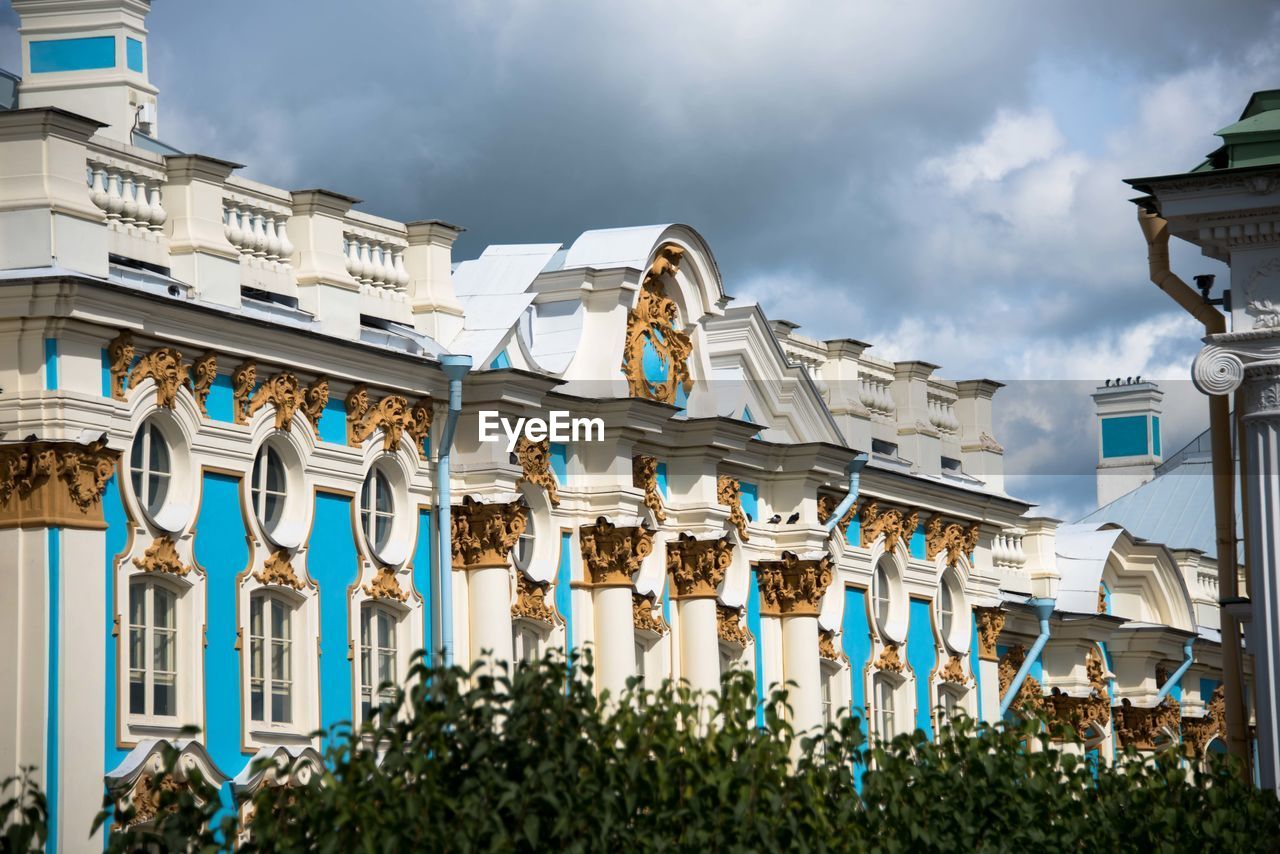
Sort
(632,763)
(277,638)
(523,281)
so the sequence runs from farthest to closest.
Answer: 1. (523,281)
2. (277,638)
3. (632,763)

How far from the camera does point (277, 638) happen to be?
835 inches

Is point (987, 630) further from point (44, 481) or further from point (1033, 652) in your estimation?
point (44, 481)

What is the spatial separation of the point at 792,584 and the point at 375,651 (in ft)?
22.7

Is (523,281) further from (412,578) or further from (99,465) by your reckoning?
(99,465)

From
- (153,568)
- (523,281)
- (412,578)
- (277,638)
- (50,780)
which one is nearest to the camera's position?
(50,780)

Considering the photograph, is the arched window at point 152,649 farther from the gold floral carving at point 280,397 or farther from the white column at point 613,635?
the white column at point 613,635

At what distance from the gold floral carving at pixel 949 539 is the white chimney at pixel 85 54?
38.5 ft

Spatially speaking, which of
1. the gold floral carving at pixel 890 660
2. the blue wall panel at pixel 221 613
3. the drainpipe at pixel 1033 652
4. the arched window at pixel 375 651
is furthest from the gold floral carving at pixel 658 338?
the drainpipe at pixel 1033 652

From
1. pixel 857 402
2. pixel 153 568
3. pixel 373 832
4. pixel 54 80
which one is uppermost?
pixel 54 80

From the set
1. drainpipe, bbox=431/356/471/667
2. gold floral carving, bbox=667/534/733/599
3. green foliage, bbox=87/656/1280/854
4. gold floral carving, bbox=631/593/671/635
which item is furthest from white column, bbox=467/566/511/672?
green foliage, bbox=87/656/1280/854

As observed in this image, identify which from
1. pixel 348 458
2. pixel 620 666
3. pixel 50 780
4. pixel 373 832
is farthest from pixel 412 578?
pixel 373 832

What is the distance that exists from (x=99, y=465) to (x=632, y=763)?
24.7 ft

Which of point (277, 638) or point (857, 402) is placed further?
point (857, 402)

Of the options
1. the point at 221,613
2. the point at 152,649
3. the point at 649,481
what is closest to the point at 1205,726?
the point at 649,481
